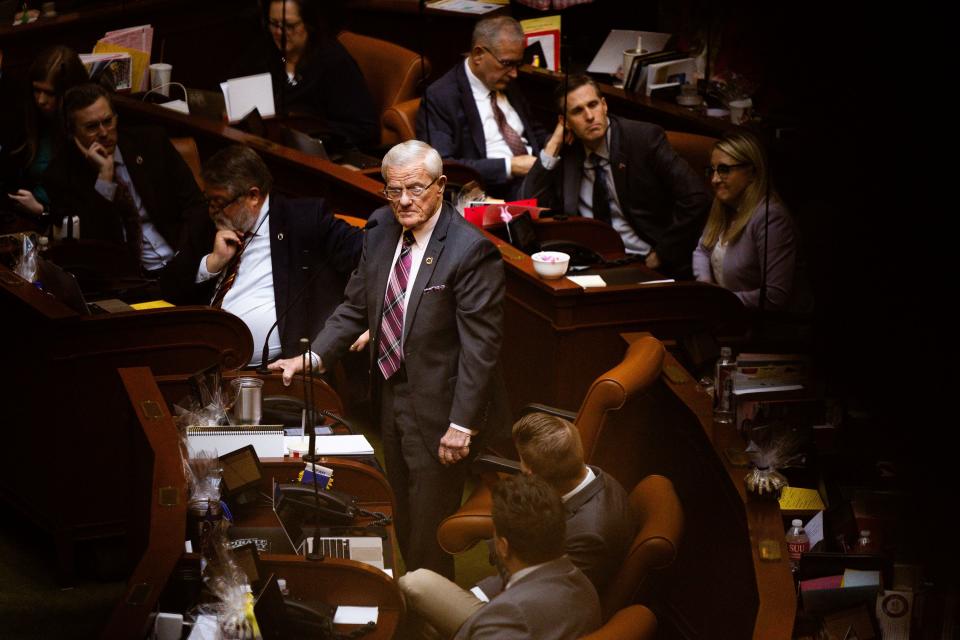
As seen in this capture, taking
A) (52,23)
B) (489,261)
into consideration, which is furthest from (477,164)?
(52,23)

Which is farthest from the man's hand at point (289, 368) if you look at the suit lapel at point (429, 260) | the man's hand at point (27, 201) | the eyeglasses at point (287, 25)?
the eyeglasses at point (287, 25)

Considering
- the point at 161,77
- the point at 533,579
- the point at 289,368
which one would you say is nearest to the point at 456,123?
the point at 161,77

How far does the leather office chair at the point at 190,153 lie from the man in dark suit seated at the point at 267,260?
45.5 inches

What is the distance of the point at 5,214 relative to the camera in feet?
13.9

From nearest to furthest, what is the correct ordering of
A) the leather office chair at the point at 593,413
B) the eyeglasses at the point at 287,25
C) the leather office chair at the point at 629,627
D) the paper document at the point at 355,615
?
the leather office chair at the point at 629,627 < the paper document at the point at 355,615 < the leather office chair at the point at 593,413 < the eyeglasses at the point at 287,25

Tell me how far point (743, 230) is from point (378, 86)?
2.72 m

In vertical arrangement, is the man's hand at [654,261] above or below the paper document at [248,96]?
below

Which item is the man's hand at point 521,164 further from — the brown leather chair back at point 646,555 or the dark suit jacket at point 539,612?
the dark suit jacket at point 539,612

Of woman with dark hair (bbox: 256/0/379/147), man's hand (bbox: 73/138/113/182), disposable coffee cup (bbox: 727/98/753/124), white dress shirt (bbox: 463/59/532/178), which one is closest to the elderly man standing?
man's hand (bbox: 73/138/113/182)

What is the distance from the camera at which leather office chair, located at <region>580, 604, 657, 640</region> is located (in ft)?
6.48

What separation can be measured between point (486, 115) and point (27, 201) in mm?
1864

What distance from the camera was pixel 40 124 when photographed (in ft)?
14.5

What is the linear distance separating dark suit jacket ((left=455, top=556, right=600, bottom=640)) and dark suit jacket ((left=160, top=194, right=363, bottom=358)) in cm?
159

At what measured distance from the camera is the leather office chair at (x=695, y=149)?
4.55m
